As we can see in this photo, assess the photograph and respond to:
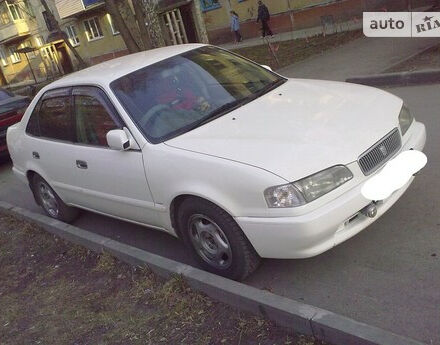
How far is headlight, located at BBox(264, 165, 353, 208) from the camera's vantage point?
10.3 feet

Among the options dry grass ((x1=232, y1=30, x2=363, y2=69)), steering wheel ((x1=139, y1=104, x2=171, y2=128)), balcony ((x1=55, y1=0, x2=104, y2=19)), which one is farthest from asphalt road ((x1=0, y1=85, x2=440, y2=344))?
balcony ((x1=55, y1=0, x2=104, y2=19))

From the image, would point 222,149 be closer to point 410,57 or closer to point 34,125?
point 34,125

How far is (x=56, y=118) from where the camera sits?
5055mm

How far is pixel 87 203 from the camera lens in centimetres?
495

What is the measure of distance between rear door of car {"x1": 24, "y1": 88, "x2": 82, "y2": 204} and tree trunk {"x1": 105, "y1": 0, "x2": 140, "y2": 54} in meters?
7.89

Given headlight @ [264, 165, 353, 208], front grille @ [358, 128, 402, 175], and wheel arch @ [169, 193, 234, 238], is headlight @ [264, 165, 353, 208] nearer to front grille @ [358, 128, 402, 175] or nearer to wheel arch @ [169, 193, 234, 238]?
front grille @ [358, 128, 402, 175]

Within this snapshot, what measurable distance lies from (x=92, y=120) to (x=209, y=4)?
22.0 metres

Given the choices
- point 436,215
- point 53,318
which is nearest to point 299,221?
point 436,215

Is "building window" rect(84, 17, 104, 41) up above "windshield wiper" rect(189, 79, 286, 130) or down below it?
below

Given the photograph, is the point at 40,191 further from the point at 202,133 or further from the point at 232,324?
the point at 232,324

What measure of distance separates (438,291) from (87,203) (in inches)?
127

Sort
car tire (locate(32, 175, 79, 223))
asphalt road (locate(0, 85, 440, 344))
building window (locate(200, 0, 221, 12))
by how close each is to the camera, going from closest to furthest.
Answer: asphalt road (locate(0, 85, 440, 344)) → car tire (locate(32, 175, 79, 223)) → building window (locate(200, 0, 221, 12))

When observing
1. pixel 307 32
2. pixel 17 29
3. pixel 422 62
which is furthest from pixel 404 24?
pixel 17 29

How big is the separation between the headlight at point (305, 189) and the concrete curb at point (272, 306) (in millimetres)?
594
